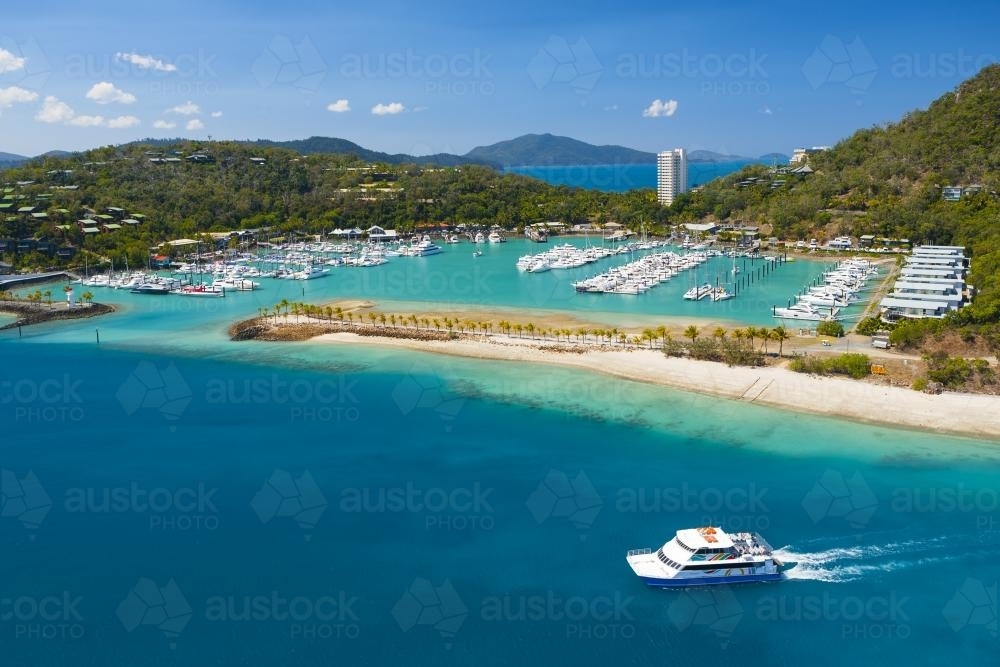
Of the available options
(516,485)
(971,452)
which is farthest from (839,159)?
(516,485)

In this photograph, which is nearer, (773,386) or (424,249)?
(773,386)

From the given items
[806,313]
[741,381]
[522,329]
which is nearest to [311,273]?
[522,329]

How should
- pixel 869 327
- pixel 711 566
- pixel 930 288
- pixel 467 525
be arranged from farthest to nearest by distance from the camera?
pixel 930 288 < pixel 869 327 < pixel 467 525 < pixel 711 566

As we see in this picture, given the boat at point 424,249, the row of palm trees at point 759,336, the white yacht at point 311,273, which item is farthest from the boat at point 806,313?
the boat at point 424,249

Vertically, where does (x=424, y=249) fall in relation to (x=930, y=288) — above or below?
above

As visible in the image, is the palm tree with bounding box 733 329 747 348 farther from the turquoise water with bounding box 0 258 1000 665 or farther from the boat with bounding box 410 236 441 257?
the boat with bounding box 410 236 441 257

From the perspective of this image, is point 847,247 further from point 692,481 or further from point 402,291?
point 692,481

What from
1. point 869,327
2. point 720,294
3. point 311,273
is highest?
point 311,273

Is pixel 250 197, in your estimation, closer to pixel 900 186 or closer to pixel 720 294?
pixel 720 294
